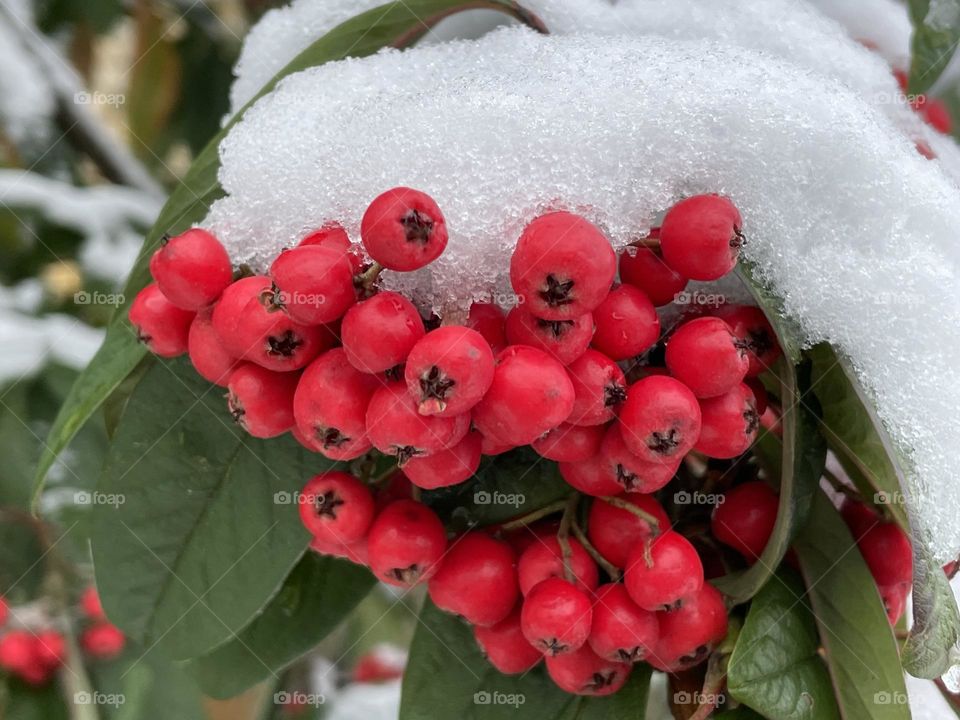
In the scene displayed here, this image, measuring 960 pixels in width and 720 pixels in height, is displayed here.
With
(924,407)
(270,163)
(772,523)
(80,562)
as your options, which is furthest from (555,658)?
(80,562)

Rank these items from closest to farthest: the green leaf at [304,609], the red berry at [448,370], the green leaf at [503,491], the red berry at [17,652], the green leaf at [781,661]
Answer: the red berry at [448,370]
the green leaf at [781,661]
the green leaf at [503,491]
the green leaf at [304,609]
the red berry at [17,652]

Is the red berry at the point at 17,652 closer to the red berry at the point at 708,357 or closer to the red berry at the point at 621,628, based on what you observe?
the red berry at the point at 621,628

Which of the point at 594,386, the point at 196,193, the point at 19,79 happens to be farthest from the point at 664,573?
the point at 19,79

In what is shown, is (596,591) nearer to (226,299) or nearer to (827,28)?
(226,299)

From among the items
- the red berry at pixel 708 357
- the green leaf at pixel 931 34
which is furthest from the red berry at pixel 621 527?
the green leaf at pixel 931 34

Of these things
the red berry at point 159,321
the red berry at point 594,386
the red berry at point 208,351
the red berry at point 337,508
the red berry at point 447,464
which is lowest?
the red berry at point 337,508

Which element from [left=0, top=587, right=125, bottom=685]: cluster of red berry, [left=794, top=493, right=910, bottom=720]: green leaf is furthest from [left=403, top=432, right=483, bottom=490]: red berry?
[left=0, top=587, right=125, bottom=685]: cluster of red berry

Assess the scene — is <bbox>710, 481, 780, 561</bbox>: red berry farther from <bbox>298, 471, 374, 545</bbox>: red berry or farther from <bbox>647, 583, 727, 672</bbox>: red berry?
<bbox>298, 471, 374, 545</bbox>: red berry
